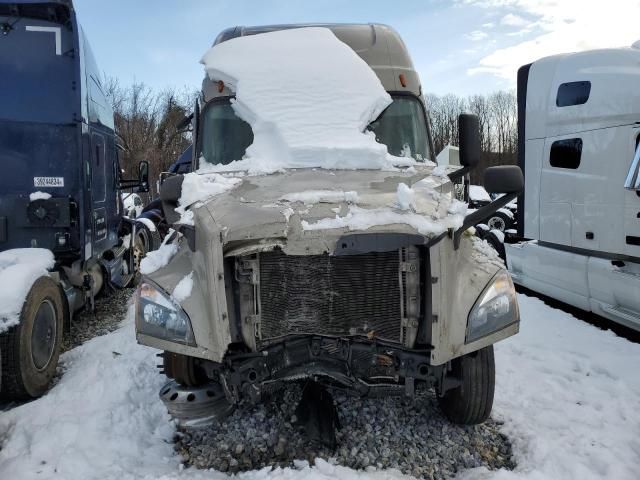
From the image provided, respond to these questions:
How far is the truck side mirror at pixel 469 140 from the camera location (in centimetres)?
401

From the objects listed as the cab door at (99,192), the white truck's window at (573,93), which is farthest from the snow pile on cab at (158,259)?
the white truck's window at (573,93)

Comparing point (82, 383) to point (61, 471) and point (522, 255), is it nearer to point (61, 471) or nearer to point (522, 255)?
point (61, 471)

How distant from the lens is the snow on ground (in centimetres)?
319

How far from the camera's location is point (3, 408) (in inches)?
163

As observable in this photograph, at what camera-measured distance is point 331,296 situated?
3.26 meters

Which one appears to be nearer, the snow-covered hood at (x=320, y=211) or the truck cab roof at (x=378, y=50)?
the snow-covered hood at (x=320, y=211)

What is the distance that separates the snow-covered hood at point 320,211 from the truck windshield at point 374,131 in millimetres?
780

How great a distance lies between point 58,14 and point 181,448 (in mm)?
4641

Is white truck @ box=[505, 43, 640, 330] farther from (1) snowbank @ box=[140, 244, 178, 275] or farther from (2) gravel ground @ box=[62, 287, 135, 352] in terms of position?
(2) gravel ground @ box=[62, 287, 135, 352]

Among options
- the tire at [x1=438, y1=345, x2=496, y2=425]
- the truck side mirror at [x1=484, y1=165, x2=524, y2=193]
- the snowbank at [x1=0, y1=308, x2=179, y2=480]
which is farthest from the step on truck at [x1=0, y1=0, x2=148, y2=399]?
the truck side mirror at [x1=484, y1=165, x2=524, y2=193]

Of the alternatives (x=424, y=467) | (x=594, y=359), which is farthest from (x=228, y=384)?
(x=594, y=359)

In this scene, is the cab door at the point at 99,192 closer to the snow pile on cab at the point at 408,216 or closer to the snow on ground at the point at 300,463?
the snow on ground at the point at 300,463

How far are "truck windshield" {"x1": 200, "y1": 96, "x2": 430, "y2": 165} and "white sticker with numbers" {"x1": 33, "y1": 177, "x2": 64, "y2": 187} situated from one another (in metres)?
1.84

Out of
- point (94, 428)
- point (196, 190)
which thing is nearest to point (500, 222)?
point (196, 190)
